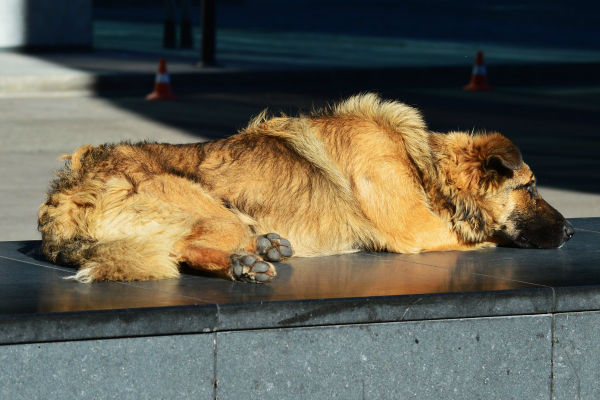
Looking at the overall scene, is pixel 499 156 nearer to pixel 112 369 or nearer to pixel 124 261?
pixel 124 261

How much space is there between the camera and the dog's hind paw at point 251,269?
5.11 m

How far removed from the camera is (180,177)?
18.1 ft

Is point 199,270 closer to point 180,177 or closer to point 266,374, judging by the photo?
point 180,177

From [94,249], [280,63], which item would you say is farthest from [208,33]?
[94,249]

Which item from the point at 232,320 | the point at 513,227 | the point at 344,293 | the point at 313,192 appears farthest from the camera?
the point at 513,227

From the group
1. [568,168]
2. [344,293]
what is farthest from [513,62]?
[344,293]

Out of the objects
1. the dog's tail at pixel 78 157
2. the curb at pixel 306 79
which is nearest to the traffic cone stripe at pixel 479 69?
the curb at pixel 306 79

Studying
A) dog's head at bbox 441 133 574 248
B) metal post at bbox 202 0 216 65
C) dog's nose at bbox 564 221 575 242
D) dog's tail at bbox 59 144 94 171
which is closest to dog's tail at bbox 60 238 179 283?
dog's tail at bbox 59 144 94 171

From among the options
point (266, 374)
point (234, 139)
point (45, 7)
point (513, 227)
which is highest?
point (45, 7)

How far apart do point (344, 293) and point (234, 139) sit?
1.29 metres

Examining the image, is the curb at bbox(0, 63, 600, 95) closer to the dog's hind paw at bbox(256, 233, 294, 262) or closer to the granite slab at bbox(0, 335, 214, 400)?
the dog's hind paw at bbox(256, 233, 294, 262)

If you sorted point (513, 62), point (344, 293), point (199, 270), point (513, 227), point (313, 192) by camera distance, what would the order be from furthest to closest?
point (513, 62), point (513, 227), point (313, 192), point (199, 270), point (344, 293)

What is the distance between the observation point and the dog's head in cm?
596

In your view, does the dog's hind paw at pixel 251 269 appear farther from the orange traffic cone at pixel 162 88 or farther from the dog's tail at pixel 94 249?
the orange traffic cone at pixel 162 88
